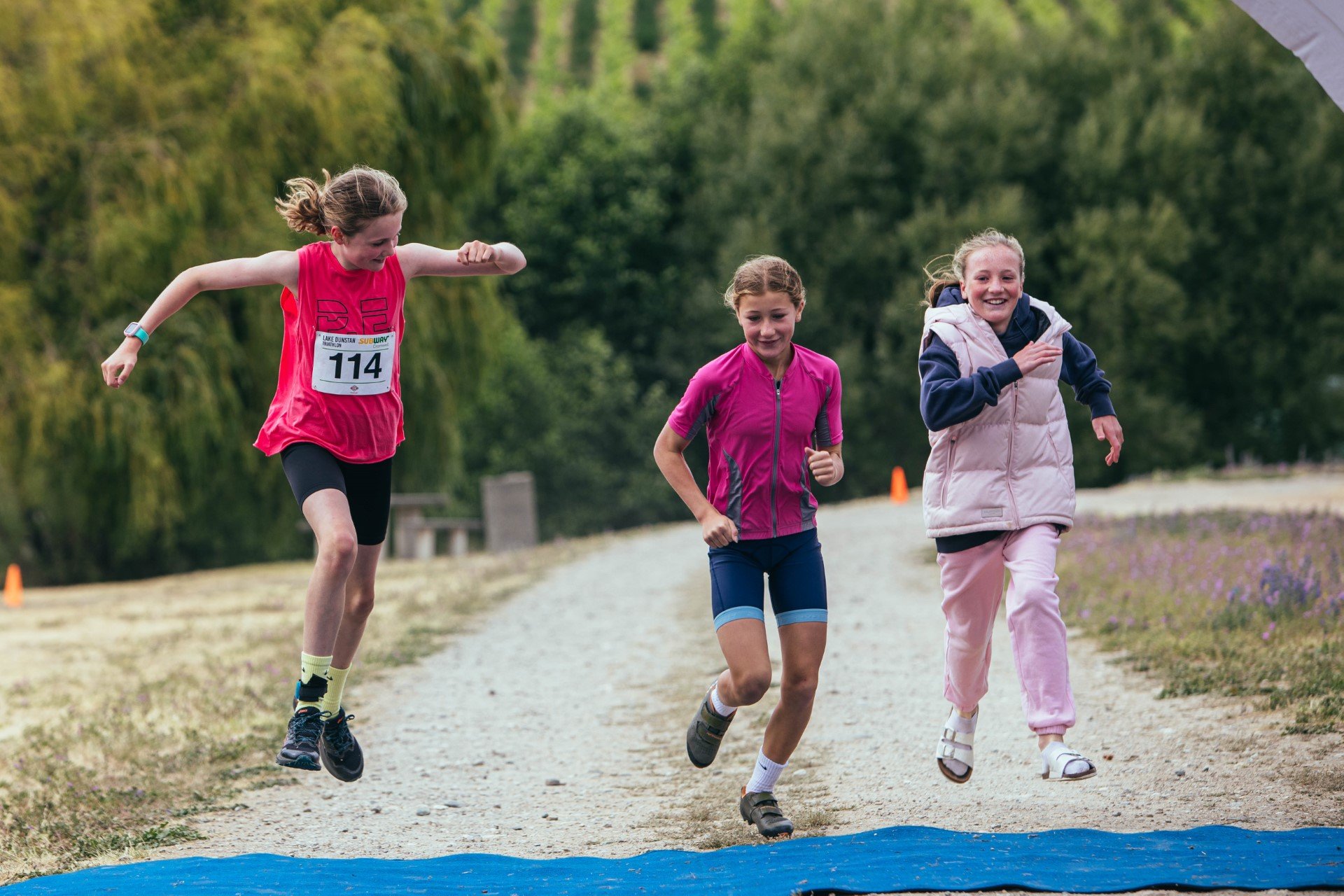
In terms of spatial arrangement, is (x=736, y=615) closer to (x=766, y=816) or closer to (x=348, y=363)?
(x=766, y=816)

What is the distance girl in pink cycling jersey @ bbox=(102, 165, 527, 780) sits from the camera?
5055 millimetres

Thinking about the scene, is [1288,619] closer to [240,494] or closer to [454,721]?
[454,721]

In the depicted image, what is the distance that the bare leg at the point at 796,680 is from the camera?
16.0ft

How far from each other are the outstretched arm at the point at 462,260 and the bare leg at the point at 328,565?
0.92 metres

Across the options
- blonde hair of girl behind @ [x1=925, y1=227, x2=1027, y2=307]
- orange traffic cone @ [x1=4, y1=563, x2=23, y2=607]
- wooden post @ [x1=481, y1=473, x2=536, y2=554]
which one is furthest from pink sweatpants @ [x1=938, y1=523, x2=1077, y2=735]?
wooden post @ [x1=481, y1=473, x2=536, y2=554]

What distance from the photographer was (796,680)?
4.93 meters

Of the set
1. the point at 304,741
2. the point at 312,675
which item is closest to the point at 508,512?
the point at 312,675

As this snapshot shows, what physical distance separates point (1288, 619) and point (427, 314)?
1606 cm

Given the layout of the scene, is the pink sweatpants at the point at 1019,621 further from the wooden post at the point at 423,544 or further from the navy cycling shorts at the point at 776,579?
the wooden post at the point at 423,544

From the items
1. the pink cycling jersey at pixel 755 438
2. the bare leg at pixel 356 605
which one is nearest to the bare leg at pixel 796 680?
the pink cycling jersey at pixel 755 438

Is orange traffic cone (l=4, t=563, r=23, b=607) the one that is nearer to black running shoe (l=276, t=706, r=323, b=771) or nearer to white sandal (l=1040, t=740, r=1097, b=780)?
black running shoe (l=276, t=706, r=323, b=771)

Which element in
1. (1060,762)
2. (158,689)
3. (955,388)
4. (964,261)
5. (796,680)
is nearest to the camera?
(1060,762)

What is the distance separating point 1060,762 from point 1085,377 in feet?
4.70

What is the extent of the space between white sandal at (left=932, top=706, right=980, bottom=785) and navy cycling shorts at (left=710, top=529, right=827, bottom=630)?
74 centimetres
